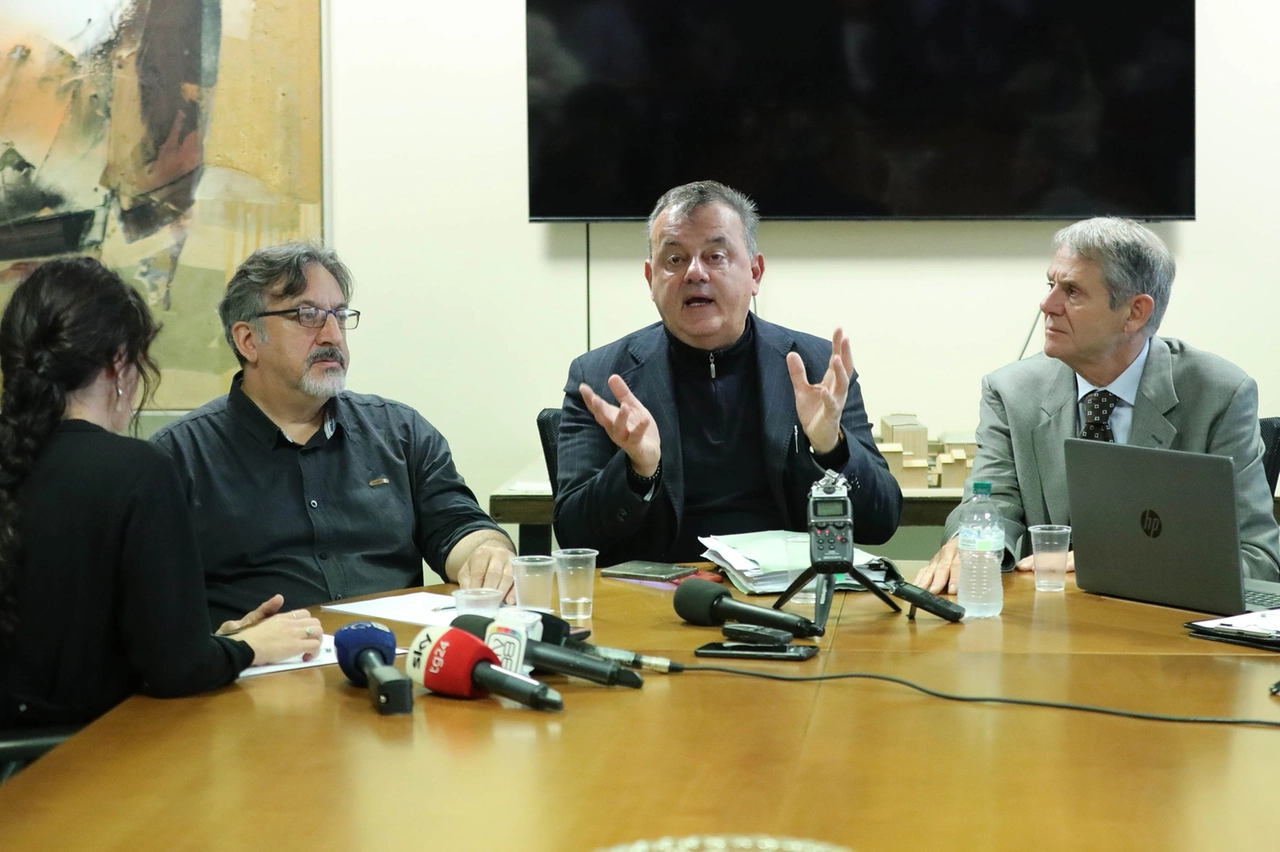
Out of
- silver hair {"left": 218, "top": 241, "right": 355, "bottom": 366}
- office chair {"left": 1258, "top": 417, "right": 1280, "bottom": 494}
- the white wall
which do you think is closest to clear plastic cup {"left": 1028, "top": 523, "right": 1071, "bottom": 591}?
office chair {"left": 1258, "top": 417, "right": 1280, "bottom": 494}

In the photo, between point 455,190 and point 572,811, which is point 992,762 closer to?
point 572,811

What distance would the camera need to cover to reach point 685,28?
4047 mm

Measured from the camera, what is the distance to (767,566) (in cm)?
227

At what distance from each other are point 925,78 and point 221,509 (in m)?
2.60

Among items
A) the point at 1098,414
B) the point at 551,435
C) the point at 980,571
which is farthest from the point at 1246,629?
the point at 551,435

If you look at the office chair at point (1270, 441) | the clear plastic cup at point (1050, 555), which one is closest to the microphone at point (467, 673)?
the clear plastic cup at point (1050, 555)

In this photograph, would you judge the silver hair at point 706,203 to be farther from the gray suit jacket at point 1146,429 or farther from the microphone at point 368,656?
the microphone at point 368,656

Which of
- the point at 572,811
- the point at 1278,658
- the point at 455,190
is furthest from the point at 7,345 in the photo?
the point at 455,190

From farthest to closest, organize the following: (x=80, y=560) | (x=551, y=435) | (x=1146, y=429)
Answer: (x=551, y=435) < (x=1146, y=429) < (x=80, y=560)

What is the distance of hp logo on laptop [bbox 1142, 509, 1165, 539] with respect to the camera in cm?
208

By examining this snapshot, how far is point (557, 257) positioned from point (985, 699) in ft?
9.23

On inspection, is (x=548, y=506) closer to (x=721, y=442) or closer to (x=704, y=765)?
(x=721, y=442)

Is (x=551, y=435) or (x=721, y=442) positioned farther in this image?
(x=551, y=435)

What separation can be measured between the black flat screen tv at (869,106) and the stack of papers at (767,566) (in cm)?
191
